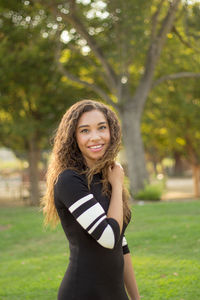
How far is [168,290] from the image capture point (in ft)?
15.8

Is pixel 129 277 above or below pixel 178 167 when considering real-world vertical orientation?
above

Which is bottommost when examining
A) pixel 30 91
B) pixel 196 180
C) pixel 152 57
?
pixel 196 180

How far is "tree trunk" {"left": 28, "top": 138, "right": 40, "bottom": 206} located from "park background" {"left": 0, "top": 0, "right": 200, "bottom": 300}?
0.16ft

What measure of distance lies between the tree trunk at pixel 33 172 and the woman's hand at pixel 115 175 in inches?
680

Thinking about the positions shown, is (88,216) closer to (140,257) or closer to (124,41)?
(140,257)

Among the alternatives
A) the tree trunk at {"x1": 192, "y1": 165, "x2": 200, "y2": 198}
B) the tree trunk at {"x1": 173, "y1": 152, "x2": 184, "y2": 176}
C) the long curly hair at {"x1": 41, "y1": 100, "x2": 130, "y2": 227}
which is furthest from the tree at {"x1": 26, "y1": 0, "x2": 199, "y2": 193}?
the tree trunk at {"x1": 173, "y1": 152, "x2": 184, "y2": 176}

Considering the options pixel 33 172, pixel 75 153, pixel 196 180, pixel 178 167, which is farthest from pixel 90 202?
pixel 178 167

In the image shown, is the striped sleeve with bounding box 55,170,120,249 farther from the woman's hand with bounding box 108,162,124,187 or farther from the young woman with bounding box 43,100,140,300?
the woman's hand with bounding box 108,162,124,187

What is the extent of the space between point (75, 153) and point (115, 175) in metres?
0.26

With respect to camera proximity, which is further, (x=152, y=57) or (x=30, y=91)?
(x=30, y=91)

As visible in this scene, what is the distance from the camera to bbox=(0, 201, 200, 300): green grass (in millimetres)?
5035

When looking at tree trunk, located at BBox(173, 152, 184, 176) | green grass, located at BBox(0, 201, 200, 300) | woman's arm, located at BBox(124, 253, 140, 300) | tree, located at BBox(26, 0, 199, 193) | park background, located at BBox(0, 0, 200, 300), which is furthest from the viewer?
tree trunk, located at BBox(173, 152, 184, 176)

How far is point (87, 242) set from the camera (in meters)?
2.11

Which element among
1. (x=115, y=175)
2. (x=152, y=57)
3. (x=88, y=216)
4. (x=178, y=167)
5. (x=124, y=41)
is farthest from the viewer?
(x=178, y=167)
